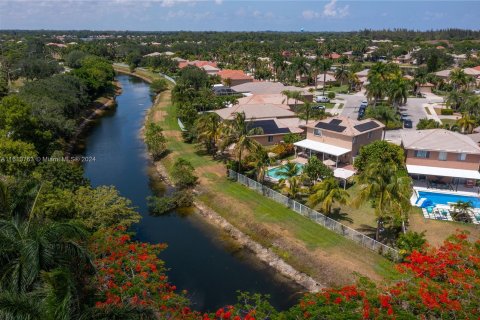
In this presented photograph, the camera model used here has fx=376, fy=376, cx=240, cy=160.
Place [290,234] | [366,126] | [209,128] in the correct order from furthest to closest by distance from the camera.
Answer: [209,128] → [366,126] → [290,234]

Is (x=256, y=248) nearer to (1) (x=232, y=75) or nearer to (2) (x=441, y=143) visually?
(2) (x=441, y=143)

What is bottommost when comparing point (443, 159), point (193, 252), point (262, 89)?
point (193, 252)

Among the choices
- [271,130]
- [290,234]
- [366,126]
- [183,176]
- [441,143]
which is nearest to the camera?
[290,234]

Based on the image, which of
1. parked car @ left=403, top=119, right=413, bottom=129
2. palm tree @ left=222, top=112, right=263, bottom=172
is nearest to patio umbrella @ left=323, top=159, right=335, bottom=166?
palm tree @ left=222, top=112, right=263, bottom=172

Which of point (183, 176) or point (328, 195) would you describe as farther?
point (183, 176)

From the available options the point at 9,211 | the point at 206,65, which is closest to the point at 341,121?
the point at 9,211

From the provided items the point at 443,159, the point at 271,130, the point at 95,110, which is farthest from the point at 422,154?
the point at 95,110
